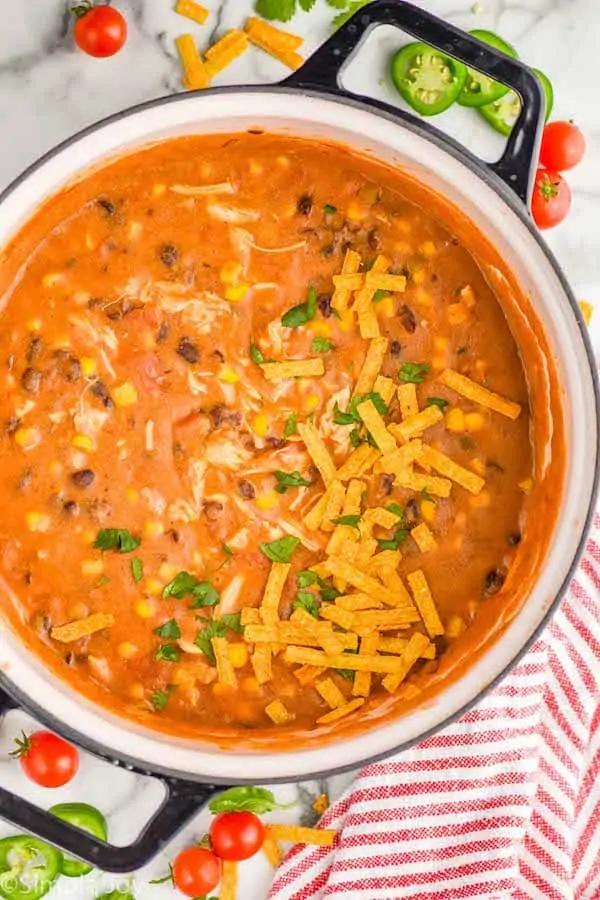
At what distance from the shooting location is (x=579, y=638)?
9.64 feet

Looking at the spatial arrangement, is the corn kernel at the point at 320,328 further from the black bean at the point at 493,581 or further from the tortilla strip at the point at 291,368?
the black bean at the point at 493,581

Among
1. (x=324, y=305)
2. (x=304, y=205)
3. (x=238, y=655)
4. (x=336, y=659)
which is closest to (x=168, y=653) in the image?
(x=238, y=655)

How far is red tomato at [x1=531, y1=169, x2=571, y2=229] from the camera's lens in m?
2.88

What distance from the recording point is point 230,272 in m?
2.66

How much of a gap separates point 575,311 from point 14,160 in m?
1.31

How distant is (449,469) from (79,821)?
120 cm

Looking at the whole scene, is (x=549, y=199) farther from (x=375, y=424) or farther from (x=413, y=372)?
(x=375, y=424)

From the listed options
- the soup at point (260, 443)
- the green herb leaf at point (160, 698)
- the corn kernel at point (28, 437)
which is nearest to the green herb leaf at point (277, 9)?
the soup at point (260, 443)

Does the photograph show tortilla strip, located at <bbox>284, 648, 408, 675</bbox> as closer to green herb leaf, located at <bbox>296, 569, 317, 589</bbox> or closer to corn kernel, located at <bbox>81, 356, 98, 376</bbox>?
green herb leaf, located at <bbox>296, 569, 317, 589</bbox>

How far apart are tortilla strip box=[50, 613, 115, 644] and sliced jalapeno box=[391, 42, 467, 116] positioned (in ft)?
4.62

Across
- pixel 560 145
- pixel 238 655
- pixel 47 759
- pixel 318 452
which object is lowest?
pixel 47 759

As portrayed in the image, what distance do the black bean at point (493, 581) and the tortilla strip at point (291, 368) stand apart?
0.62 m

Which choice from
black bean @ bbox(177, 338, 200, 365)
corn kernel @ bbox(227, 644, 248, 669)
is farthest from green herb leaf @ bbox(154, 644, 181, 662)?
black bean @ bbox(177, 338, 200, 365)

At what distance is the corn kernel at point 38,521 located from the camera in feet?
8.77
